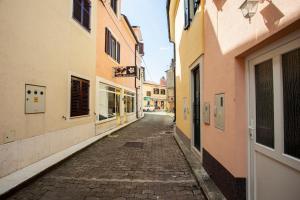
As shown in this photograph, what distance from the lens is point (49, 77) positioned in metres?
5.93

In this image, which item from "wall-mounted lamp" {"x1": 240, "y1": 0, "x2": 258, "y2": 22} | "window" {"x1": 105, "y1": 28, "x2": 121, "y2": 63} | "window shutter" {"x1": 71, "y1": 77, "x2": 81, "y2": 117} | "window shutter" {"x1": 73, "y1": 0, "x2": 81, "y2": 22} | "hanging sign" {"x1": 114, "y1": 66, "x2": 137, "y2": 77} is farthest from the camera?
"hanging sign" {"x1": 114, "y1": 66, "x2": 137, "y2": 77}

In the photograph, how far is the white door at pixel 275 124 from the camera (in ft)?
6.82

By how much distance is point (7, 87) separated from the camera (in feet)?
14.3

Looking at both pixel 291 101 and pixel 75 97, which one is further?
pixel 75 97

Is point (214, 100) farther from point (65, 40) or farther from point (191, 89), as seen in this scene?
point (65, 40)

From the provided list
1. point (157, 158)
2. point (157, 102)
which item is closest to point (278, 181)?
point (157, 158)

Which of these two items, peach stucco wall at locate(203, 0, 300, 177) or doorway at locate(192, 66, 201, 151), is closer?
peach stucco wall at locate(203, 0, 300, 177)

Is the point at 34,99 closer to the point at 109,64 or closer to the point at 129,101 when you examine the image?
the point at 109,64

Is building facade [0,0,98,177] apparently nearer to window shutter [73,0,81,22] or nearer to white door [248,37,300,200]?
window shutter [73,0,81,22]

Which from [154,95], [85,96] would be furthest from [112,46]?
[154,95]

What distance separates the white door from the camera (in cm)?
208

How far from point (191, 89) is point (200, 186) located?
348 centimetres

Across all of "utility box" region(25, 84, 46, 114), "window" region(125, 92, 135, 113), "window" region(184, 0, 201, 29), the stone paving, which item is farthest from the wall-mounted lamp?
"window" region(125, 92, 135, 113)

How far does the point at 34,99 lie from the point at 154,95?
4503cm
